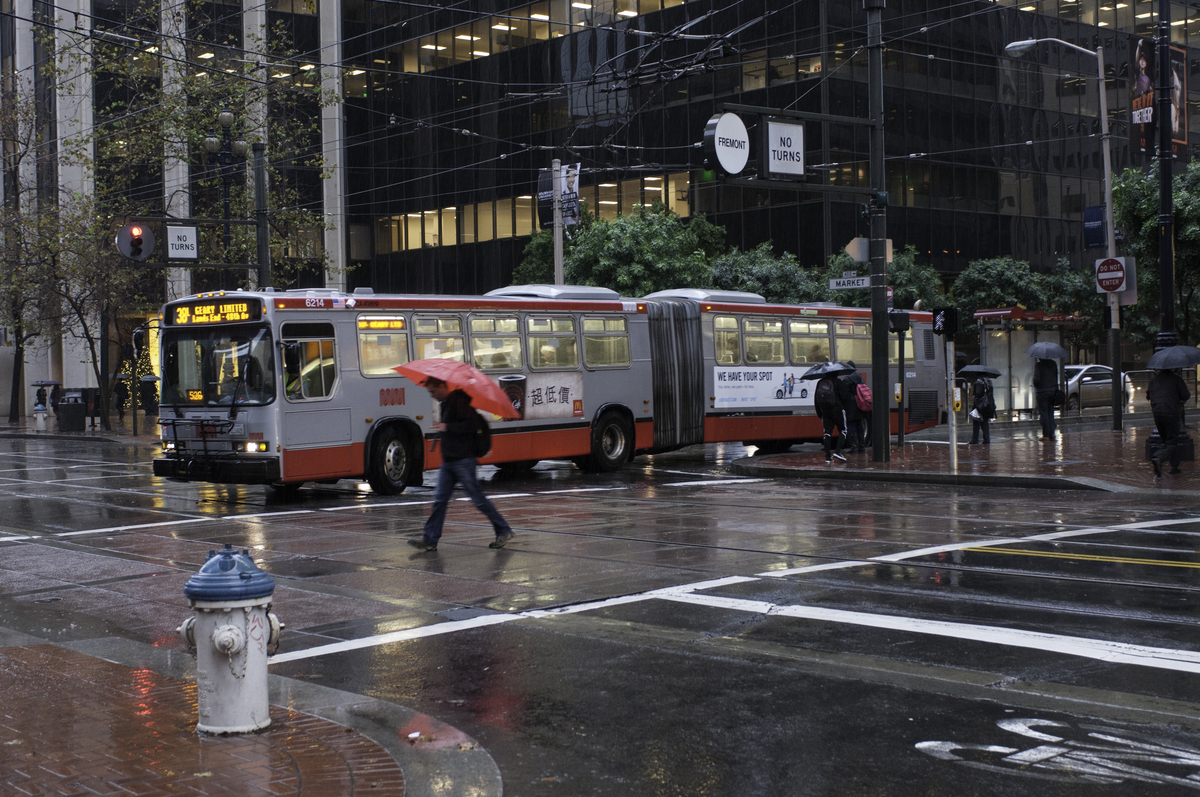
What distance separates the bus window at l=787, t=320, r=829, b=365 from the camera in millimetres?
25719

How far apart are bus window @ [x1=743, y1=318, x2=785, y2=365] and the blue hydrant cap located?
774 inches

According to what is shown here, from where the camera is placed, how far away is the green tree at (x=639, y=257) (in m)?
38.5

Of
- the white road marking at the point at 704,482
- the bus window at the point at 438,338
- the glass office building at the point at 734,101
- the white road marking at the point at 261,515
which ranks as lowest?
the white road marking at the point at 704,482

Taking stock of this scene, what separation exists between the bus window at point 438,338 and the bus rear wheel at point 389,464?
1.46m

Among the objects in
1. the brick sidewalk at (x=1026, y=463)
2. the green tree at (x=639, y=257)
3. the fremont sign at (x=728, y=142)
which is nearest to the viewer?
the brick sidewalk at (x=1026, y=463)

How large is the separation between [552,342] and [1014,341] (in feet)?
61.3

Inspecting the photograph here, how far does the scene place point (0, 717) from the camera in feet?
19.1

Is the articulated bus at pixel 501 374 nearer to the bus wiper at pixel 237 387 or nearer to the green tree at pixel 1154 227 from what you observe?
the bus wiper at pixel 237 387

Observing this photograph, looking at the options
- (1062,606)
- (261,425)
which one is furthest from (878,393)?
(1062,606)

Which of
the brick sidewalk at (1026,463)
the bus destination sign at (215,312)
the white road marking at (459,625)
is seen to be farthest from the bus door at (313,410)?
the white road marking at (459,625)

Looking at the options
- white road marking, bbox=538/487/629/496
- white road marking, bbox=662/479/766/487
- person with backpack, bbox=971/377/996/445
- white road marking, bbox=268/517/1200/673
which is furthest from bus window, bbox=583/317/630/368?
white road marking, bbox=268/517/1200/673

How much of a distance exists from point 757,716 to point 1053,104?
162 ft

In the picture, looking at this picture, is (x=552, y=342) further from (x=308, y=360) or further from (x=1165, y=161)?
(x=1165, y=161)

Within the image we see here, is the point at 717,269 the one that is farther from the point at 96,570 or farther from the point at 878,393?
the point at 96,570
